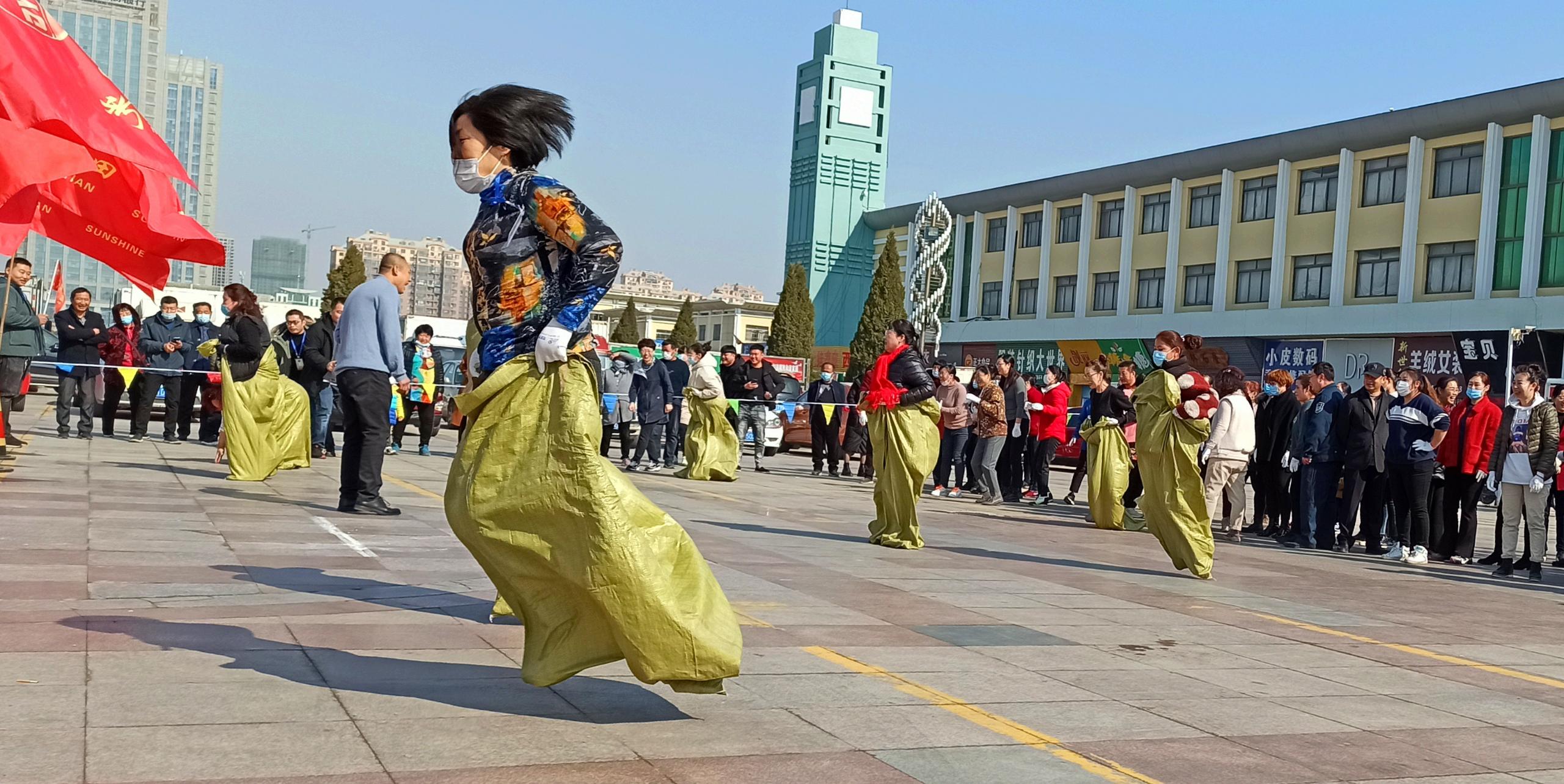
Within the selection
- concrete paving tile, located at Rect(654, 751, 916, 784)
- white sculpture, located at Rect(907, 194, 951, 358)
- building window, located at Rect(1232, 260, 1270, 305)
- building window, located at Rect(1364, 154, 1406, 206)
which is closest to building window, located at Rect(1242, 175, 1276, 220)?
building window, located at Rect(1232, 260, 1270, 305)

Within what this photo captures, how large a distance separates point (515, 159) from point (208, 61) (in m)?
212

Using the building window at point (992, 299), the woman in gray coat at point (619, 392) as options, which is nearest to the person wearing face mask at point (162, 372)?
the woman in gray coat at point (619, 392)

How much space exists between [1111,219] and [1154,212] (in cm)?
239

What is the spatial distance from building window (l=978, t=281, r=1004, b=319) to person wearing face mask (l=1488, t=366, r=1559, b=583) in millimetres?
48947

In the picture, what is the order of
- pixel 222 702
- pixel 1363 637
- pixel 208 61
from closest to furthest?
pixel 222 702 < pixel 1363 637 < pixel 208 61

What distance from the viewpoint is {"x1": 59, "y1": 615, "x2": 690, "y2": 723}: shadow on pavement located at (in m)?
4.68

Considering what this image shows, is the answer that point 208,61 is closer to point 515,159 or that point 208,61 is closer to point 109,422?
point 109,422

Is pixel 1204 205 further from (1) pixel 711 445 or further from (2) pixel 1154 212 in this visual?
(1) pixel 711 445

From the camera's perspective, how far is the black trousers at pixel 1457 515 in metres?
14.0

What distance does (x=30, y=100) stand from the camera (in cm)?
841

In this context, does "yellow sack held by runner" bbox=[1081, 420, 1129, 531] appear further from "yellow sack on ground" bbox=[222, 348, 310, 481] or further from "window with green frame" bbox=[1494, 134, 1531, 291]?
"window with green frame" bbox=[1494, 134, 1531, 291]

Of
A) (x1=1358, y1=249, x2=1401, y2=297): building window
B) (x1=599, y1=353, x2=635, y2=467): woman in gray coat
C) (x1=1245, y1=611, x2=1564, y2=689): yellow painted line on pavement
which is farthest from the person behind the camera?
(x1=1358, y1=249, x2=1401, y2=297): building window

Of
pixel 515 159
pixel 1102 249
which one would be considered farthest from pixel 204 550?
pixel 1102 249

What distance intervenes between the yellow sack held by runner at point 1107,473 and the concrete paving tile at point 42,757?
12.7 meters
